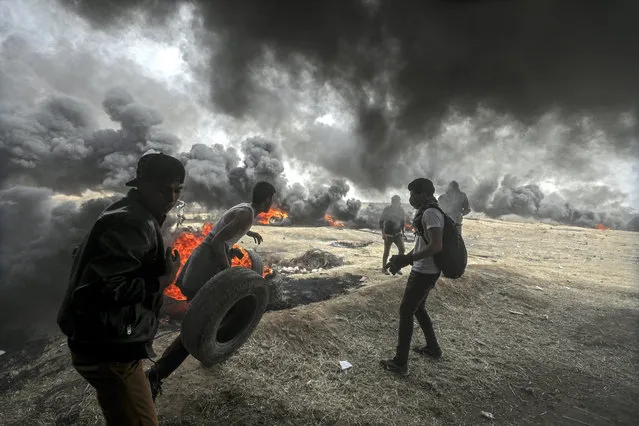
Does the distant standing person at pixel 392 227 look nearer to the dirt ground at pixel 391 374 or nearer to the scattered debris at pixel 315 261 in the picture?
the scattered debris at pixel 315 261

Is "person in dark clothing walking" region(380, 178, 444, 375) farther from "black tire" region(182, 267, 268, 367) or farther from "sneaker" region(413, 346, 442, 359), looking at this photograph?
"black tire" region(182, 267, 268, 367)

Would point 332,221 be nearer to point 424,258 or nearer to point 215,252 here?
point 424,258

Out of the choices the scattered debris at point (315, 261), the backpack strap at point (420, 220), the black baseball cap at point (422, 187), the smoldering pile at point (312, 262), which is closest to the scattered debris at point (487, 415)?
the backpack strap at point (420, 220)

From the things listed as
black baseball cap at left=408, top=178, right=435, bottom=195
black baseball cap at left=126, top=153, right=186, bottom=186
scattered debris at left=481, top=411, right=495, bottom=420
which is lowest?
scattered debris at left=481, top=411, right=495, bottom=420

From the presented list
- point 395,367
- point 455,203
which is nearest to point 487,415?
point 395,367

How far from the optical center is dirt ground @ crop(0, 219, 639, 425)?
358 centimetres

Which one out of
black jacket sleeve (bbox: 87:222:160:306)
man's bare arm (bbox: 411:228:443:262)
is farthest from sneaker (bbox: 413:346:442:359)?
black jacket sleeve (bbox: 87:222:160:306)

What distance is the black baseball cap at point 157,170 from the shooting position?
2.27 metres

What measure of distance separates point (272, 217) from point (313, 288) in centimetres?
2368

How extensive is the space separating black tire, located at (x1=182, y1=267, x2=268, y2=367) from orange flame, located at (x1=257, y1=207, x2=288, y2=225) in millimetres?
25651

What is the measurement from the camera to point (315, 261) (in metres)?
12.4

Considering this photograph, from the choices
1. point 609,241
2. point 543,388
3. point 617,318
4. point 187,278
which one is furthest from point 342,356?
point 609,241

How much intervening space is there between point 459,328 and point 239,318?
14.4ft

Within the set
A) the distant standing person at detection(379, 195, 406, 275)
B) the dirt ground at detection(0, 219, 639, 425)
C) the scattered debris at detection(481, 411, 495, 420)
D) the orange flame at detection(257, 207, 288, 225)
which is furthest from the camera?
the orange flame at detection(257, 207, 288, 225)
